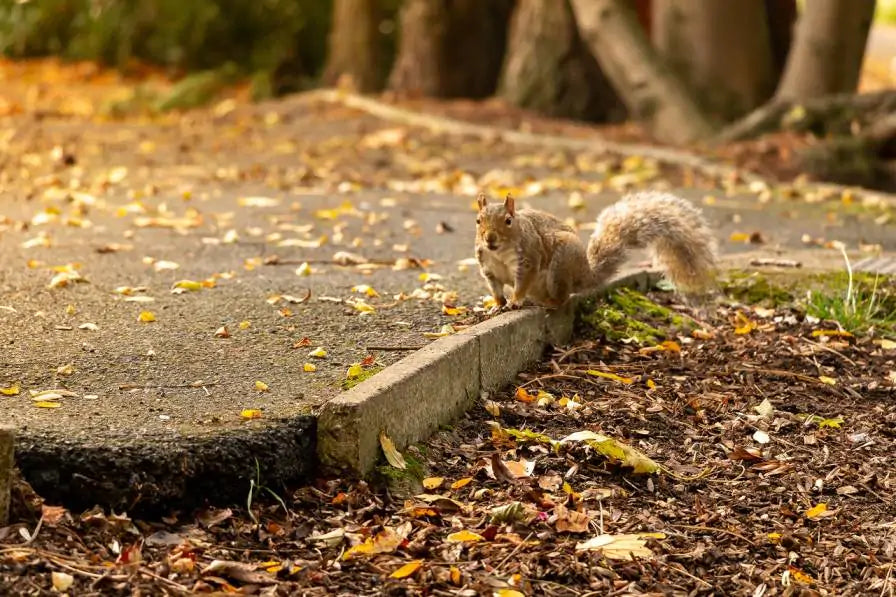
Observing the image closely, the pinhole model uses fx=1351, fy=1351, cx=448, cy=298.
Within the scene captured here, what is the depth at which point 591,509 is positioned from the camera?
4316 mm

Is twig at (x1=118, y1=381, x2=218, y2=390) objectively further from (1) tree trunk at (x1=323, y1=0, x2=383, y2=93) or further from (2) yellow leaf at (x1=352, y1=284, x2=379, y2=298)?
(1) tree trunk at (x1=323, y1=0, x2=383, y2=93)

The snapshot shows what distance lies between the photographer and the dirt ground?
12.3 ft

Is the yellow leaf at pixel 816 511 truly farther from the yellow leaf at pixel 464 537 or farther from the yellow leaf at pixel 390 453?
the yellow leaf at pixel 390 453

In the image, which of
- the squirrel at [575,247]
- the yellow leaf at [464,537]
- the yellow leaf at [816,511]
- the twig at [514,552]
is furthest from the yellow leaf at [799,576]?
the squirrel at [575,247]

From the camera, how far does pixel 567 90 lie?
46.4ft

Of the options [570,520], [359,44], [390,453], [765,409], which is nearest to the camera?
[570,520]

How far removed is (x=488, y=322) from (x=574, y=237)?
688 millimetres

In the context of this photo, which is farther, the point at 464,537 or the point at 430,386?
the point at 430,386

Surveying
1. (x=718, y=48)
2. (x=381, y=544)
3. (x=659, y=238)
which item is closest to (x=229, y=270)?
(x=659, y=238)

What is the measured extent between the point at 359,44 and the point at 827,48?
6.54 metres

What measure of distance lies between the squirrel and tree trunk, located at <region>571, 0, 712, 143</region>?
20.6 ft

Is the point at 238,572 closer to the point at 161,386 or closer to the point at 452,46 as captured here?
the point at 161,386

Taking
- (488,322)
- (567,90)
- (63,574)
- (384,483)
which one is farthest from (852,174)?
(63,574)

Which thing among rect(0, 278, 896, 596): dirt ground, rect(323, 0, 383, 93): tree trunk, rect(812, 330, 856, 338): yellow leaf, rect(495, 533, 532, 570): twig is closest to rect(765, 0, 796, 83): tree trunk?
rect(323, 0, 383, 93): tree trunk
